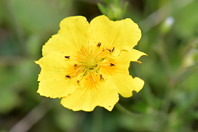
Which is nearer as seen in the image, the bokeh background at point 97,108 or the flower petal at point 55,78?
the flower petal at point 55,78

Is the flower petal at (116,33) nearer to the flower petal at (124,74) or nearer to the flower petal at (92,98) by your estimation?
the flower petal at (124,74)

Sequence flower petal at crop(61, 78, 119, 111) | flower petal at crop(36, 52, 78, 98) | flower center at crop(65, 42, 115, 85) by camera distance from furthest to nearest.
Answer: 1. flower center at crop(65, 42, 115, 85)
2. flower petal at crop(36, 52, 78, 98)
3. flower petal at crop(61, 78, 119, 111)

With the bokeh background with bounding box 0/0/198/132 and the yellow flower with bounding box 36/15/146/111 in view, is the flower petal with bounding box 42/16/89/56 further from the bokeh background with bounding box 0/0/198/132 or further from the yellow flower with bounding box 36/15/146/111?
the bokeh background with bounding box 0/0/198/132

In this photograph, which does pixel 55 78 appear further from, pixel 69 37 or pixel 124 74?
pixel 124 74

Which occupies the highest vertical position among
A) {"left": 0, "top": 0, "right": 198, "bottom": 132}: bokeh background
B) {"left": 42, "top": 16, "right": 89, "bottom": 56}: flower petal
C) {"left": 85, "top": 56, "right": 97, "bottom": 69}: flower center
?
{"left": 42, "top": 16, "right": 89, "bottom": 56}: flower petal

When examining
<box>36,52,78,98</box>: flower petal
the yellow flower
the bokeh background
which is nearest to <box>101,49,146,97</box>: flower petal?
the yellow flower

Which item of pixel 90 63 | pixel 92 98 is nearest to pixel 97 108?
pixel 90 63

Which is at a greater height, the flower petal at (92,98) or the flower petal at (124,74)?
the flower petal at (124,74)

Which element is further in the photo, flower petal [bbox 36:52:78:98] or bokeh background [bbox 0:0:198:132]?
bokeh background [bbox 0:0:198:132]

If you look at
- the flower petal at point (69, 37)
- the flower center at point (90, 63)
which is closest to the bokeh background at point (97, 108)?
the flower center at point (90, 63)
